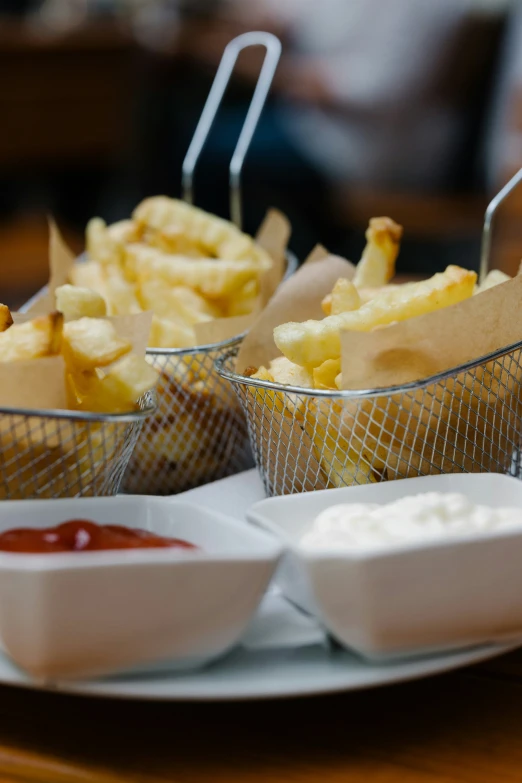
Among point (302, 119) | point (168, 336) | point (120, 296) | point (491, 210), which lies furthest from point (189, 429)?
point (302, 119)

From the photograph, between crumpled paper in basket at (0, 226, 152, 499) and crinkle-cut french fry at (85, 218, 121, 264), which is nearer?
crumpled paper in basket at (0, 226, 152, 499)

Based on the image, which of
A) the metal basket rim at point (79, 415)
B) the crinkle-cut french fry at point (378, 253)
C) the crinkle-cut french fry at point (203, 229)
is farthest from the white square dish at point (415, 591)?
the crinkle-cut french fry at point (203, 229)

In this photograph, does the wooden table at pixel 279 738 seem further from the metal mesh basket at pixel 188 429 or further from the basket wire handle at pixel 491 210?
the basket wire handle at pixel 491 210

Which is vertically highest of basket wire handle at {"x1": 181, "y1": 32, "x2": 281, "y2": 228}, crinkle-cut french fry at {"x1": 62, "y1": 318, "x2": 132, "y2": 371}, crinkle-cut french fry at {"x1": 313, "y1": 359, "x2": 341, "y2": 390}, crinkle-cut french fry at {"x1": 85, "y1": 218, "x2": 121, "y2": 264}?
basket wire handle at {"x1": 181, "y1": 32, "x2": 281, "y2": 228}

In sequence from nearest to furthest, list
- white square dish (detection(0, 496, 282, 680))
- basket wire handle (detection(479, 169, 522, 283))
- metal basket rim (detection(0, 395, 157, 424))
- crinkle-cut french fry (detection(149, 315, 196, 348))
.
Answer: white square dish (detection(0, 496, 282, 680)) < metal basket rim (detection(0, 395, 157, 424)) < basket wire handle (detection(479, 169, 522, 283)) < crinkle-cut french fry (detection(149, 315, 196, 348))

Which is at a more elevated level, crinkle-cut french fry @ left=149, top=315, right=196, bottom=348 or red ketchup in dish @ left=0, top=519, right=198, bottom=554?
crinkle-cut french fry @ left=149, top=315, right=196, bottom=348

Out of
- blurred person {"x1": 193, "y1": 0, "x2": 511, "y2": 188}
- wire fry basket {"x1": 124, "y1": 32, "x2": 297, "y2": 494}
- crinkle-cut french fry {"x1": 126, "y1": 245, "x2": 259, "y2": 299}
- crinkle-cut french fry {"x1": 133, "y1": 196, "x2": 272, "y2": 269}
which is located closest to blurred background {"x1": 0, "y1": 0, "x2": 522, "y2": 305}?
blurred person {"x1": 193, "y1": 0, "x2": 511, "y2": 188}

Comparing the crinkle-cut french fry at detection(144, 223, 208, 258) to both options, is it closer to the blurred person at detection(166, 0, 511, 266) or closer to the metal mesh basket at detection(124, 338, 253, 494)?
the metal mesh basket at detection(124, 338, 253, 494)
